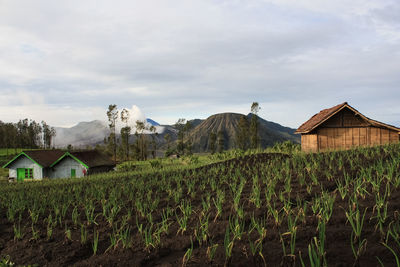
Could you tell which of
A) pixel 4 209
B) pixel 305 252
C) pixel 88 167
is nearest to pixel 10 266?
pixel 305 252

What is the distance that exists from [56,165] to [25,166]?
450 cm

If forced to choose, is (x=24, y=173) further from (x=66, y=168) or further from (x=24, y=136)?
(x=24, y=136)

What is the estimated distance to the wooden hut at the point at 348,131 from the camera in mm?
21641

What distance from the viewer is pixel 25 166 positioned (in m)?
34.4

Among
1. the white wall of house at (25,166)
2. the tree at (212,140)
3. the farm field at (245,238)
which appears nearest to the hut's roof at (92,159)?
the white wall of house at (25,166)

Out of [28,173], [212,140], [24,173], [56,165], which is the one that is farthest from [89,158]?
[212,140]

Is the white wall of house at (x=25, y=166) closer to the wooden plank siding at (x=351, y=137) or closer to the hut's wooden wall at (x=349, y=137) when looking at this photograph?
the hut's wooden wall at (x=349, y=137)

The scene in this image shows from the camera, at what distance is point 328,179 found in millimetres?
6535

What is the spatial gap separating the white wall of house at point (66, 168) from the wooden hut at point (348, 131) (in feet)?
84.3

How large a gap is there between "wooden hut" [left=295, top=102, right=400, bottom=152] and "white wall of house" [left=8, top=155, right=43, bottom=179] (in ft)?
105

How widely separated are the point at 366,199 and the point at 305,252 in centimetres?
228

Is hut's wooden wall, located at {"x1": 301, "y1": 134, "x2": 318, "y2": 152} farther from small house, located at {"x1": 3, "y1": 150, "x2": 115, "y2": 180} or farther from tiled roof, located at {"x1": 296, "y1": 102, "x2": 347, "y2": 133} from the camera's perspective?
small house, located at {"x1": 3, "y1": 150, "x2": 115, "y2": 180}

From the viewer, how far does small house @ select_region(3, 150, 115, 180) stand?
31547mm

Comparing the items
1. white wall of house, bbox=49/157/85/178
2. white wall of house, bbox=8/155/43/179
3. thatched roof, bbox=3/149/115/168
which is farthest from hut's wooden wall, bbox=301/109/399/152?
white wall of house, bbox=8/155/43/179
